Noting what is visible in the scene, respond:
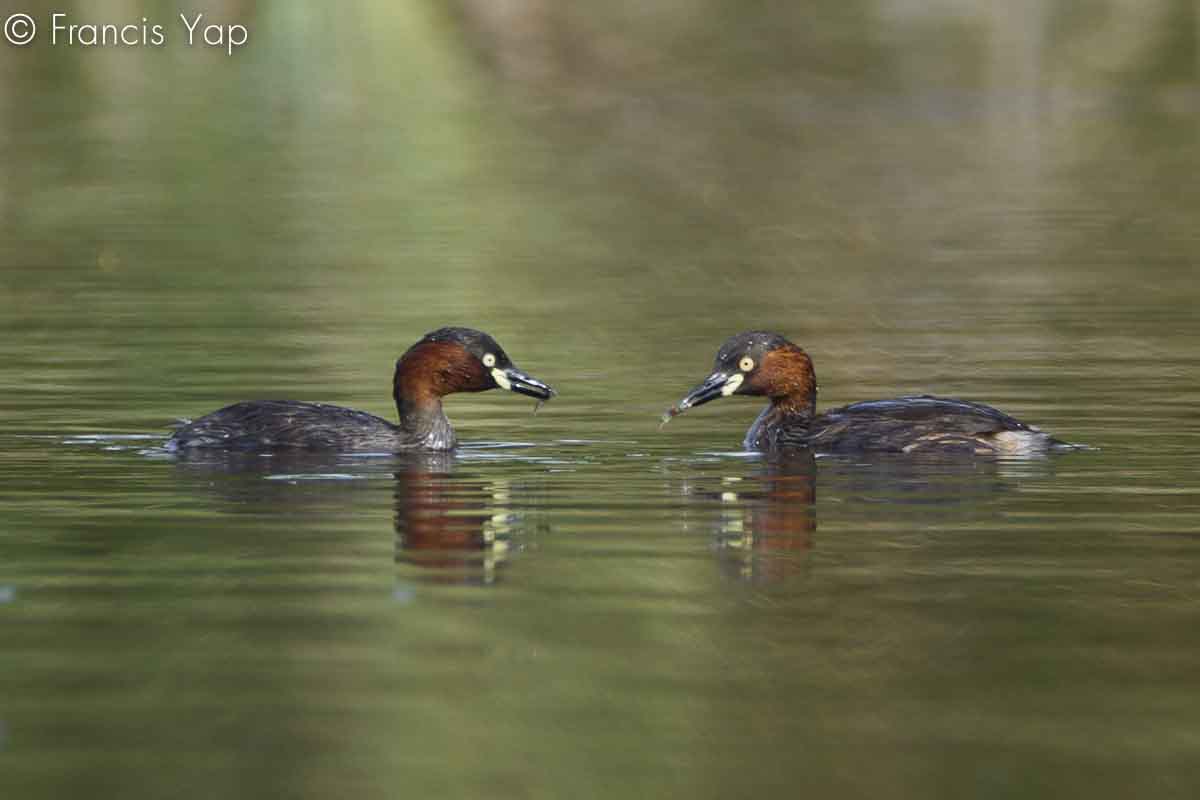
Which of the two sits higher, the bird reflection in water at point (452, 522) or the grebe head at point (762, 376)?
the grebe head at point (762, 376)

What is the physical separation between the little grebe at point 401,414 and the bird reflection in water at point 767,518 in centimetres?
168

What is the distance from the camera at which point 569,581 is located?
10914mm

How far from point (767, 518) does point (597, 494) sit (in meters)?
1.02

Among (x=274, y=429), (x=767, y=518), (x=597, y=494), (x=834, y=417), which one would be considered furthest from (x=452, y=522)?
(x=834, y=417)

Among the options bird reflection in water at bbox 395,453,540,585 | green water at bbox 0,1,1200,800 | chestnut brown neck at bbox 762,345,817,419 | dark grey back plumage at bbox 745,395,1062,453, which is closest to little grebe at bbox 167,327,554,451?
green water at bbox 0,1,1200,800

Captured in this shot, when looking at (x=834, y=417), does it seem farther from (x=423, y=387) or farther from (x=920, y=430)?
(x=423, y=387)

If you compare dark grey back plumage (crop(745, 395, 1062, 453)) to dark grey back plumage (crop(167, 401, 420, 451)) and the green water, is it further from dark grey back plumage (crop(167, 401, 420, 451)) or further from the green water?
dark grey back plumage (crop(167, 401, 420, 451))

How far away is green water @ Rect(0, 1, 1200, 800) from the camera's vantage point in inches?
329

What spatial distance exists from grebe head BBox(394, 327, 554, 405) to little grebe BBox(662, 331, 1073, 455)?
898 mm

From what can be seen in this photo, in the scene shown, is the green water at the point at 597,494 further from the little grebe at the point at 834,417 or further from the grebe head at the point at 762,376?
the grebe head at the point at 762,376

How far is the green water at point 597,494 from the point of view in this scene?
8.36 metres

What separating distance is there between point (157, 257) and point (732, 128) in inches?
769

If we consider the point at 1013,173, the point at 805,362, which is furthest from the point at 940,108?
the point at 805,362

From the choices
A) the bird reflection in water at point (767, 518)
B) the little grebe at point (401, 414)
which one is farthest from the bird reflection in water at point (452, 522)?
the bird reflection in water at point (767, 518)
